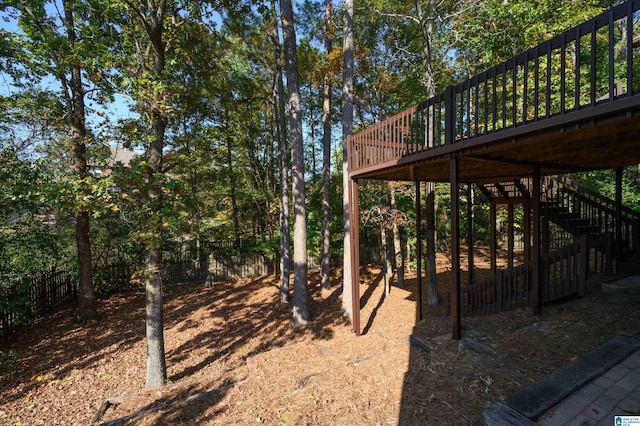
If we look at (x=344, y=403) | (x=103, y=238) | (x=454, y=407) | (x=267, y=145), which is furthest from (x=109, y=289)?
(x=454, y=407)

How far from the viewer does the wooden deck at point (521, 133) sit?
2580mm

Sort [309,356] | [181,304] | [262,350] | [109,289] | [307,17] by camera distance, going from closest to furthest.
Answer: [309,356] → [262,350] → [181,304] → [109,289] → [307,17]

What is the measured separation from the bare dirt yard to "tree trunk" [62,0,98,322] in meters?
0.63

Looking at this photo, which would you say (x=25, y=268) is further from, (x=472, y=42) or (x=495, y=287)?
(x=472, y=42)

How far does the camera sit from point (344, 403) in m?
3.34

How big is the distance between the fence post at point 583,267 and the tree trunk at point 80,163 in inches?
446

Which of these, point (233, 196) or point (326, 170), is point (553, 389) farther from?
point (233, 196)

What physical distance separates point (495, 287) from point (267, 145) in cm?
1192

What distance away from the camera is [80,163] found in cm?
754

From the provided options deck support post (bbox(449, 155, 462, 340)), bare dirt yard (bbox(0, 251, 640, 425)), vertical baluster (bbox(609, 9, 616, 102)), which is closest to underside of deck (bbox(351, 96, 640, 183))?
vertical baluster (bbox(609, 9, 616, 102))

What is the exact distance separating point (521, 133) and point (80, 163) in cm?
991

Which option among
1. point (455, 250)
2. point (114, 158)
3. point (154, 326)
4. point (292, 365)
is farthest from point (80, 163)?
point (455, 250)

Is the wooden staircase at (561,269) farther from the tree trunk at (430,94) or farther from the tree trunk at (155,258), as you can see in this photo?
the tree trunk at (155,258)

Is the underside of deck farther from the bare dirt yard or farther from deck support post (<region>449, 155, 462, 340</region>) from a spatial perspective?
the bare dirt yard
